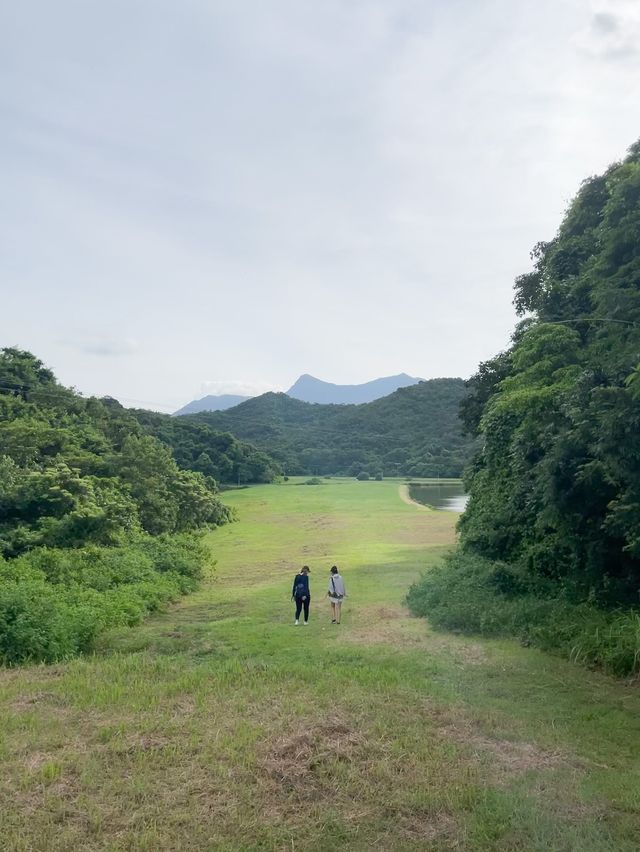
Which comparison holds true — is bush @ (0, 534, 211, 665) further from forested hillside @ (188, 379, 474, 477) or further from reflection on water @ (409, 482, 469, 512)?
forested hillside @ (188, 379, 474, 477)

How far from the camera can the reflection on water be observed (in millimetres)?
51250

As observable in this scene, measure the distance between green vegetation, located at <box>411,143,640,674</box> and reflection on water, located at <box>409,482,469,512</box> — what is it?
1197 inches

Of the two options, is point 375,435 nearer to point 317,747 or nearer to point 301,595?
point 301,595

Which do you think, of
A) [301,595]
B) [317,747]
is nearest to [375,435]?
[301,595]

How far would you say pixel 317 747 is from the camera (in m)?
6.45

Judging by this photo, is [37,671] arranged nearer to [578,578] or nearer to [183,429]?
[578,578]

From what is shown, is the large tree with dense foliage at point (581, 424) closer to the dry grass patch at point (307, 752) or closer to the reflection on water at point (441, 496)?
the dry grass patch at point (307, 752)

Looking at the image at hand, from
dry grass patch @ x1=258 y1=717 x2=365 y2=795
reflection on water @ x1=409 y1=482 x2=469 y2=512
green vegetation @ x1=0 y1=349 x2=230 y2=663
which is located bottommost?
reflection on water @ x1=409 y1=482 x2=469 y2=512

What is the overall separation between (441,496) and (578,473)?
52.3 meters

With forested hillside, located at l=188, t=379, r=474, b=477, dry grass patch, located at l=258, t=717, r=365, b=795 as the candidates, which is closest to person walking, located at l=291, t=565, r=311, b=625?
dry grass patch, located at l=258, t=717, r=365, b=795

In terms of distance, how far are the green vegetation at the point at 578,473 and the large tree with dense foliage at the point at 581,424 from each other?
0.03m

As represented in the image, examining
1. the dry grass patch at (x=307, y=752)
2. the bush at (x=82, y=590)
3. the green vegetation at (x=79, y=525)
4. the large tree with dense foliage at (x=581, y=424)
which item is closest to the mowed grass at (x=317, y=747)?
the dry grass patch at (x=307, y=752)

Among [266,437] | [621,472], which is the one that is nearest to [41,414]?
[621,472]

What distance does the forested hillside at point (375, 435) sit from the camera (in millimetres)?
90125
